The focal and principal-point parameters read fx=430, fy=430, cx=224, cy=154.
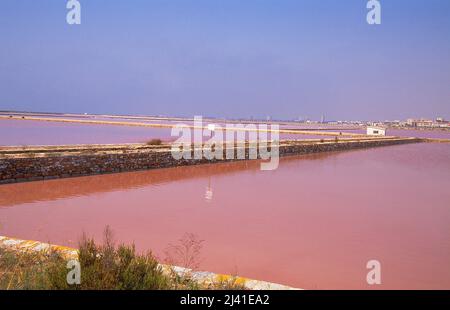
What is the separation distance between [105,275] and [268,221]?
4157mm

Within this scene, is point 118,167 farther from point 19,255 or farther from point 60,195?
point 19,255

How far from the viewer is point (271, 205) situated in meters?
8.10

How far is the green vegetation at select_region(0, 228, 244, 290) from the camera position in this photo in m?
2.82

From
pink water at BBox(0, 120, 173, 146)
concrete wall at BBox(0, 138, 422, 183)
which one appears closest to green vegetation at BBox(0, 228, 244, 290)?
concrete wall at BBox(0, 138, 422, 183)

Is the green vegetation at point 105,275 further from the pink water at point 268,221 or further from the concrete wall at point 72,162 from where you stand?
the concrete wall at point 72,162

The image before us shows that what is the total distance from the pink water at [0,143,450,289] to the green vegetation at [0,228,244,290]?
1.17 meters

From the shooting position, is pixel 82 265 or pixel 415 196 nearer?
pixel 82 265

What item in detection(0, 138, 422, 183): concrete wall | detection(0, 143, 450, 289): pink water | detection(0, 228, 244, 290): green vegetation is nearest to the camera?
detection(0, 228, 244, 290): green vegetation

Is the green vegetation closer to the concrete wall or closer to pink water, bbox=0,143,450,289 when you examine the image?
pink water, bbox=0,143,450,289

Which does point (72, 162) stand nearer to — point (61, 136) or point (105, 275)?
point (105, 275)

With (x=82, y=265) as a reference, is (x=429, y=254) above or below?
below

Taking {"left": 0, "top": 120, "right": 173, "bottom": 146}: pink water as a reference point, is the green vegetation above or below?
above
